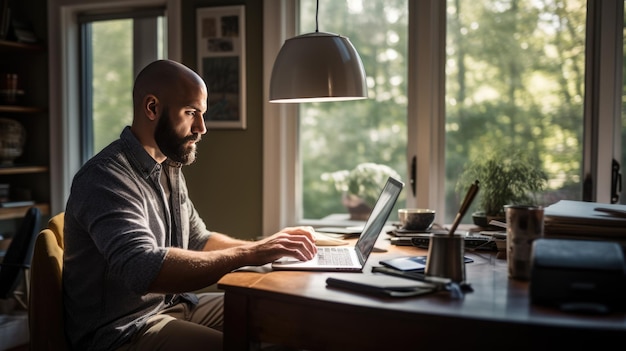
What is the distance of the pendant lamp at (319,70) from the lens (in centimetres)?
204

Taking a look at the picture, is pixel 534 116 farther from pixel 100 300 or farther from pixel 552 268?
pixel 100 300

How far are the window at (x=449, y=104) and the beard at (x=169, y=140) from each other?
1.31 m

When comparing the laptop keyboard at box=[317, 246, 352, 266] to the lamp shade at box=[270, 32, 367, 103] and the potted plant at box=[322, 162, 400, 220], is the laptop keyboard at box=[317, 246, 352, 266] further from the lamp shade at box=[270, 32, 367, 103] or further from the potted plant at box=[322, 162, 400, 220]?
the potted plant at box=[322, 162, 400, 220]

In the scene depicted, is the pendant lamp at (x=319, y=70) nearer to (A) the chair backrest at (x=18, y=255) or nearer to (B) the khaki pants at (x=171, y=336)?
(B) the khaki pants at (x=171, y=336)

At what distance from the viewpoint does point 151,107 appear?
6.68 feet

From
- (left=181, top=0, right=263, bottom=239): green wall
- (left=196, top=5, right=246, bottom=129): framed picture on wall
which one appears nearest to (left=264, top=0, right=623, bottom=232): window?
(left=181, top=0, right=263, bottom=239): green wall

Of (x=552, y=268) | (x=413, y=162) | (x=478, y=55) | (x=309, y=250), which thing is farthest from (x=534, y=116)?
(x=552, y=268)

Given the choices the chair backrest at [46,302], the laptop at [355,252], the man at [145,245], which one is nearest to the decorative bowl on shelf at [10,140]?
the man at [145,245]

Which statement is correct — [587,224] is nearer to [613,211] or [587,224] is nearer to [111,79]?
[613,211]

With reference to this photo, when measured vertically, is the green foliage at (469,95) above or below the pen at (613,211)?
above

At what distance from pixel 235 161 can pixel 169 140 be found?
1.43m

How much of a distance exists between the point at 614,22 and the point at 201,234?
206 cm

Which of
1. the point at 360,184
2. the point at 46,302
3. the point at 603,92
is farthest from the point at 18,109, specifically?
the point at 603,92

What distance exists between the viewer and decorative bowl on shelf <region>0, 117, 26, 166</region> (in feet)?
12.5
